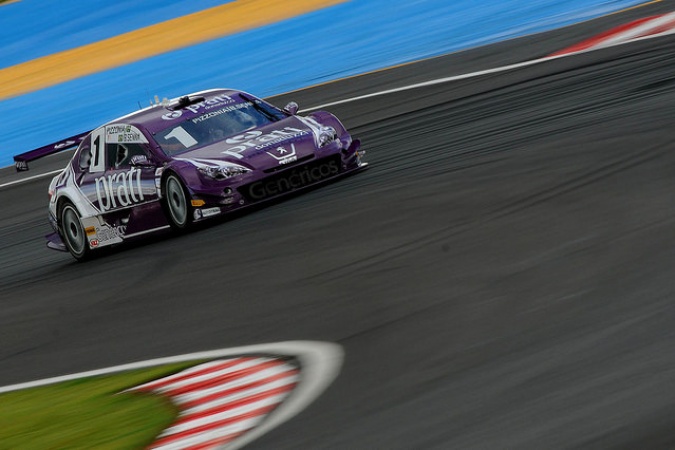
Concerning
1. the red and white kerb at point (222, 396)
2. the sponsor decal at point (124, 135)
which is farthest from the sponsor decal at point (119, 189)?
the red and white kerb at point (222, 396)

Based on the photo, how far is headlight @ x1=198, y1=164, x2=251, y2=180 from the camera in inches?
454

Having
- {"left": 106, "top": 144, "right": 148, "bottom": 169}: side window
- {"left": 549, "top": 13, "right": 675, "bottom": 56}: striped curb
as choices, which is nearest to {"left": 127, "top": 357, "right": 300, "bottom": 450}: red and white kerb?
{"left": 106, "top": 144, "right": 148, "bottom": 169}: side window

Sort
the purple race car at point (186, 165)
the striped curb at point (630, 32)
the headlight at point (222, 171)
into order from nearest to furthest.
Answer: the headlight at point (222, 171) → the purple race car at point (186, 165) → the striped curb at point (630, 32)

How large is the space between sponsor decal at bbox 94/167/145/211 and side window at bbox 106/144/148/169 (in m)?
0.12

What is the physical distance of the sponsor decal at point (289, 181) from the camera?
11.7 meters

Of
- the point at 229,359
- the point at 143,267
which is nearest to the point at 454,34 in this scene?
the point at 143,267

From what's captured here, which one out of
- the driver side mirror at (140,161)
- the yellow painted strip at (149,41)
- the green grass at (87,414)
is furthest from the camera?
the yellow painted strip at (149,41)

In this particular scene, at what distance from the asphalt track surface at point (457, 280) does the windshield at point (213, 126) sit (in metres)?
0.89

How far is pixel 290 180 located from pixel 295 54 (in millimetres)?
11533

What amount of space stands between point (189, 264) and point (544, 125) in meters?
3.50

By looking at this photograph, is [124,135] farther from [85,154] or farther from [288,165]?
[288,165]

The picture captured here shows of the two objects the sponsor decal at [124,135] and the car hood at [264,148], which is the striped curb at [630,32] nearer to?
the car hood at [264,148]

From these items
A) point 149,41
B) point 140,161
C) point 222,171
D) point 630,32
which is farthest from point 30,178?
point 149,41

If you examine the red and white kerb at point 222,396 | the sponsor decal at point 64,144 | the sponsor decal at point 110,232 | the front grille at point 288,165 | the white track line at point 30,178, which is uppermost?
the sponsor decal at point 64,144
